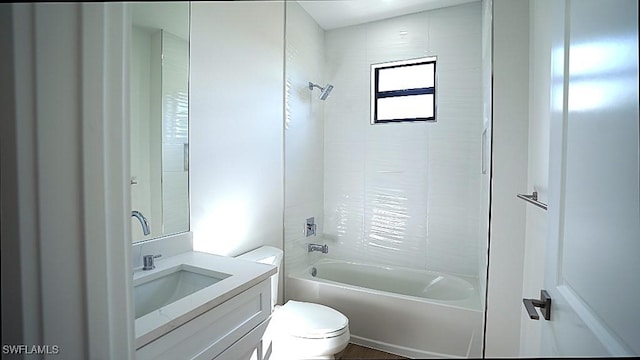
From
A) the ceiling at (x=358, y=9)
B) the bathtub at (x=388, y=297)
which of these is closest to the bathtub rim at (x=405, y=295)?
the bathtub at (x=388, y=297)

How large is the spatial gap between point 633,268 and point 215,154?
127 centimetres

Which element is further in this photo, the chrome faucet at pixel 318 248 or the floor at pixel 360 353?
the chrome faucet at pixel 318 248

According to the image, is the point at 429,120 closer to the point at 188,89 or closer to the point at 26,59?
the point at 188,89

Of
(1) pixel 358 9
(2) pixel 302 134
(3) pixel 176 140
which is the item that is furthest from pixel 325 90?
(3) pixel 176 140

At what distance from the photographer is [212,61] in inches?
46.4

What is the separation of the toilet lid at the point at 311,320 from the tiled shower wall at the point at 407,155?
1.01 ft

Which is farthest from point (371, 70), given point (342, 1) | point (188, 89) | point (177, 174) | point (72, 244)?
point (72, 244)

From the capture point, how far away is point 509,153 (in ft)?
4.30

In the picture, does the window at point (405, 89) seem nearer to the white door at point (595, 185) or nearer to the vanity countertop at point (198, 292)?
the white door at point (595, 185)

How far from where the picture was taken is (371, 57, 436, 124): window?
1.22 meters

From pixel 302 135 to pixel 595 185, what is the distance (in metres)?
1.07

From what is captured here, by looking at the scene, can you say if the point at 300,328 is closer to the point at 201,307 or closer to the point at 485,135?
the point at 201,307

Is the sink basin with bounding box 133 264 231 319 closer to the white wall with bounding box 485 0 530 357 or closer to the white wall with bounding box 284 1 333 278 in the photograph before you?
the white wall with bounding box 284 1 333 278

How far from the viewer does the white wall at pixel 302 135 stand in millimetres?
1328
